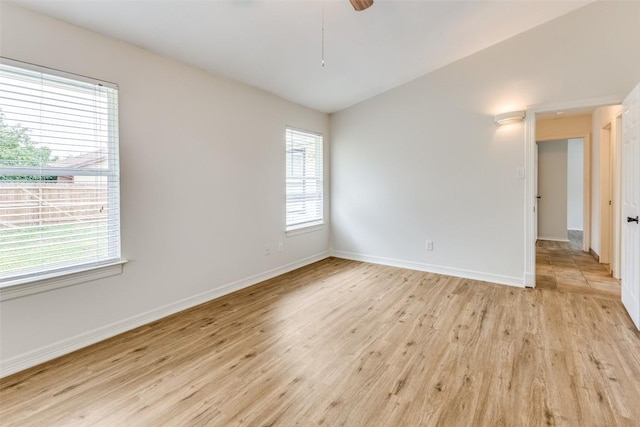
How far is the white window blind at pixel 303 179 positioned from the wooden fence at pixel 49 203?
2.38m

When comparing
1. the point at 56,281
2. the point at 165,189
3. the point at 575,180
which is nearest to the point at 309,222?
the point at 165,189

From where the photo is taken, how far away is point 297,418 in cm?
163

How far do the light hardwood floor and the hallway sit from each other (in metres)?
0.44

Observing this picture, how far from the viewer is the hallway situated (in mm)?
3547

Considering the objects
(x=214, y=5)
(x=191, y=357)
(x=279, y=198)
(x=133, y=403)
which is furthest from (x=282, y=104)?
(x=133, y=403)

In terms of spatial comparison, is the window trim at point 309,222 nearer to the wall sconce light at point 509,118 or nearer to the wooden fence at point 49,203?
the wooden fence at point 49,203

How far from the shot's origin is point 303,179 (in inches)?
186

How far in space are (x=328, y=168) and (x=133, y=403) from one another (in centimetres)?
410

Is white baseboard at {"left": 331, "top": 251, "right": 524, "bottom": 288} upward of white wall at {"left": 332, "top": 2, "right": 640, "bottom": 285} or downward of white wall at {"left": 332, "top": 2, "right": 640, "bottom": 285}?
downward

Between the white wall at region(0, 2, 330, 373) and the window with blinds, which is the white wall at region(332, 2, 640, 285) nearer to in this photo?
the white wall at region(0, 2, 330, 373)

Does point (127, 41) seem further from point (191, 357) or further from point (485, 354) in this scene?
point (485, 354)

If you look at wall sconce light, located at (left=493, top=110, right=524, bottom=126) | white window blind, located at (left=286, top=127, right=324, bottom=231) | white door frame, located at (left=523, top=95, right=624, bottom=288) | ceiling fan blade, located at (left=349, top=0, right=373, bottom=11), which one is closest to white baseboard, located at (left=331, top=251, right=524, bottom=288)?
white door frame, located at (left=523, top=95, right=624, bottom=288)

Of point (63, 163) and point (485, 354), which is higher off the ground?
point (63, 163)

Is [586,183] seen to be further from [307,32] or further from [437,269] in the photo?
[307,32]
